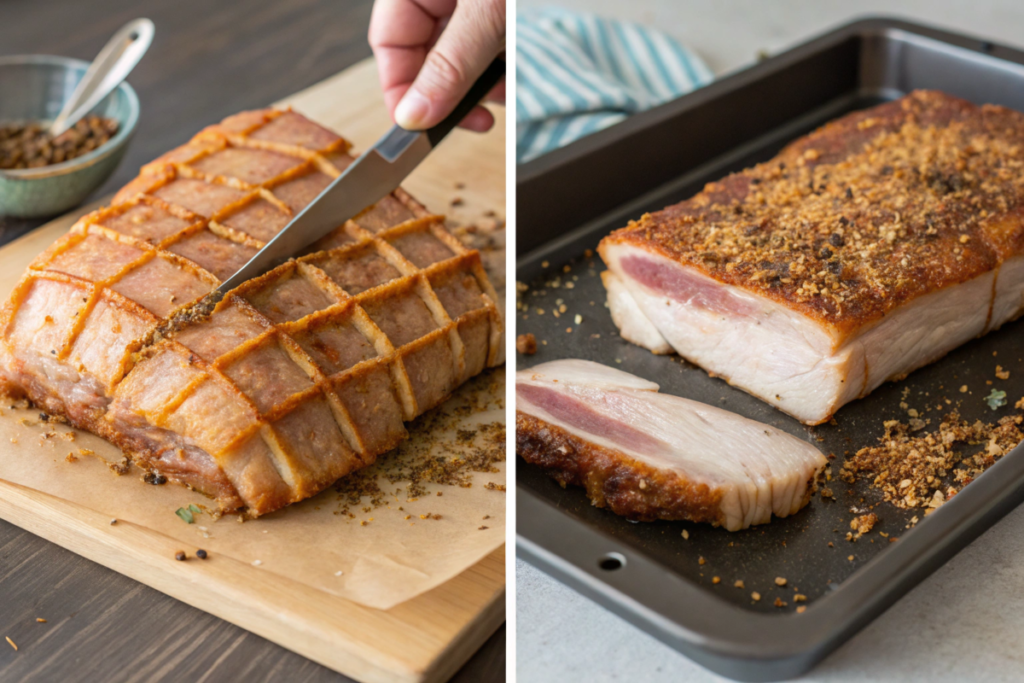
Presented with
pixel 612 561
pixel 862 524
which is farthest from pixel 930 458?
pixel 612 561

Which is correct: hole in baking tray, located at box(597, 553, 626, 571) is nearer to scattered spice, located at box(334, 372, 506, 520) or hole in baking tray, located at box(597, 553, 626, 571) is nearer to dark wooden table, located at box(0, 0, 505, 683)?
dark wooden table, located at box(0, 0, 505, 683)

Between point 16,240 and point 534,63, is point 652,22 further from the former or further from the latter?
point 16,240

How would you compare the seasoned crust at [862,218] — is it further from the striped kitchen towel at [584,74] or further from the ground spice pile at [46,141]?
the ground spice pile at [46,141]

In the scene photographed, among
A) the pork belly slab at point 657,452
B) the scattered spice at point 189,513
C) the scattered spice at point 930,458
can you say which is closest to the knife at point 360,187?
the scattered spice at point 189,513

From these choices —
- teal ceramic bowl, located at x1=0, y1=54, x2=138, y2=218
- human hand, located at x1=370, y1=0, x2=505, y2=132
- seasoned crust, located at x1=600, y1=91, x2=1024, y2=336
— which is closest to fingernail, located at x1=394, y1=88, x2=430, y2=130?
human hand, located at x1=370, y1=0, x2=505, y2=132

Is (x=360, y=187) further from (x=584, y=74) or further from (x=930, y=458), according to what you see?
(x=930, y=458)
